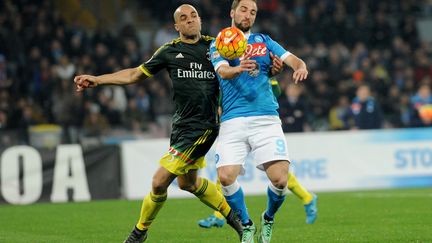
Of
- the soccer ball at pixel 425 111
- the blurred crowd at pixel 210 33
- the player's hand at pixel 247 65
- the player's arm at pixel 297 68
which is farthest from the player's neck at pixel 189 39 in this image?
the soccer ball at pixel 425 111

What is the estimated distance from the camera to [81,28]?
2394 cm

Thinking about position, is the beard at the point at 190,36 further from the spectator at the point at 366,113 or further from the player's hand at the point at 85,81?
the spectator at the point at 366,113

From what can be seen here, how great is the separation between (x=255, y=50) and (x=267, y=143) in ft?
2.89

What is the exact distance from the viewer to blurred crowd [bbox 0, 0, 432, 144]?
19.7 metres

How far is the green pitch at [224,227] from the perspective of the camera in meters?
9.47

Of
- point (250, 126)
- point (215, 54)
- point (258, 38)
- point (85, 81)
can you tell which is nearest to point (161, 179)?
point (250, 126)

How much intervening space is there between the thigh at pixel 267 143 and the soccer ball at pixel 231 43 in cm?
73

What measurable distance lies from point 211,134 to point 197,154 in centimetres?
24

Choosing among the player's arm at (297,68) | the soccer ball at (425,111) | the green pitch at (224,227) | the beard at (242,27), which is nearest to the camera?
the player's arm at (297,68)

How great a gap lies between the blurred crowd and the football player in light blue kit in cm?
788

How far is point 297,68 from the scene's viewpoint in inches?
309

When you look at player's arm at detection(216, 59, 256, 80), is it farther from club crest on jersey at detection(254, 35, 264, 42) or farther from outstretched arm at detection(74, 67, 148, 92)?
outstretched arm at detection(74, 67, 148, 92)

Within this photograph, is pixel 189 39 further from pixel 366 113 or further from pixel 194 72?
pixel 366 113

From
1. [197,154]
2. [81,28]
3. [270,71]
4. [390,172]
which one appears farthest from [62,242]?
[81,28]
